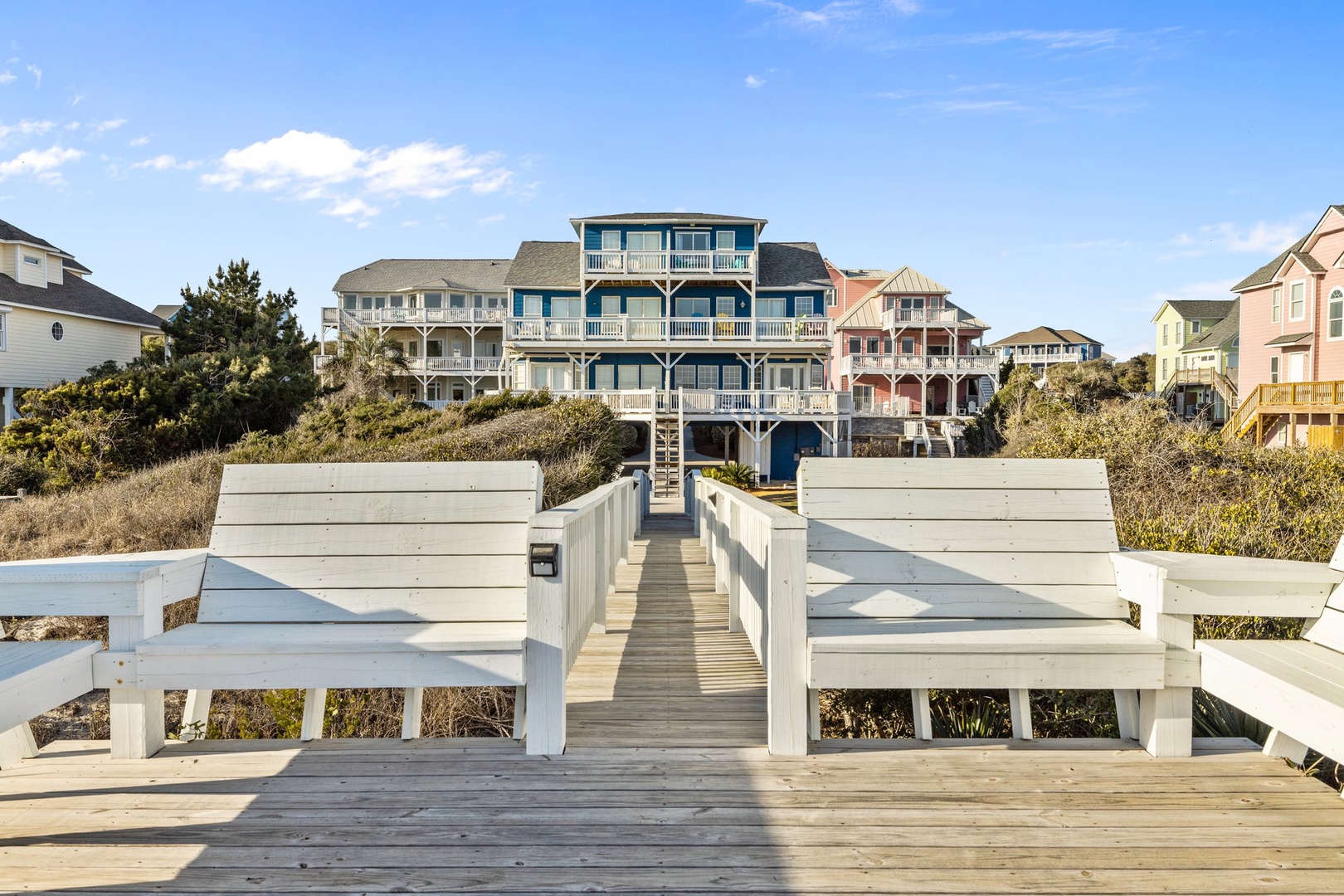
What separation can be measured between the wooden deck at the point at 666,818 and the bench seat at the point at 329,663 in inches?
14.1

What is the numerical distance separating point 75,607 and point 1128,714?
14.5 feet

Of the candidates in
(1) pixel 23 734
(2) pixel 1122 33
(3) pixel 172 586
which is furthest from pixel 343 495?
(2) pixel 1122 33

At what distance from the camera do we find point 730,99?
16.5 meters

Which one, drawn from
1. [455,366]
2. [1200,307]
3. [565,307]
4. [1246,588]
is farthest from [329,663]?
[1200,307]

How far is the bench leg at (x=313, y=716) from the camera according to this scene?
11.0ft

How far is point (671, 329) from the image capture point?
1201 inches

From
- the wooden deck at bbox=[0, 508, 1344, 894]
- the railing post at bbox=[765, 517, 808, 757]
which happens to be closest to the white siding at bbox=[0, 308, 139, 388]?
the wooden deck at bbox=[0, 508, 1344, 894]

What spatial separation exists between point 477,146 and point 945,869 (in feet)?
70.2

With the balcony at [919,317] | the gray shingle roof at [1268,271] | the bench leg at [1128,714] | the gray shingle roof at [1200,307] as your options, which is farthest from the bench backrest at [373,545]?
the gray shingle roof at [1200,307]

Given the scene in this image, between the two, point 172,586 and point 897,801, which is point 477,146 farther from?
point 897,801

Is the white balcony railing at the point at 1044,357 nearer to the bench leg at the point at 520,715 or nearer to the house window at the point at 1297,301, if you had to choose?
the house window at the point at 1297,301

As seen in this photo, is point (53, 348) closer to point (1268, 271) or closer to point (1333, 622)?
Answer: point (1333, 622)

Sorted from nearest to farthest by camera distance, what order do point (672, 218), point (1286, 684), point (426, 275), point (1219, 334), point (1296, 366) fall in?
1. point (1286, 684)
2. point (1296, 366)
3. point (672, 218)
4. point (1219, 334)
5. point (426, 275)

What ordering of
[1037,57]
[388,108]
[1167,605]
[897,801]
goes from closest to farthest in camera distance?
[897,801], [1167,605], [388,108], [1037,57]
